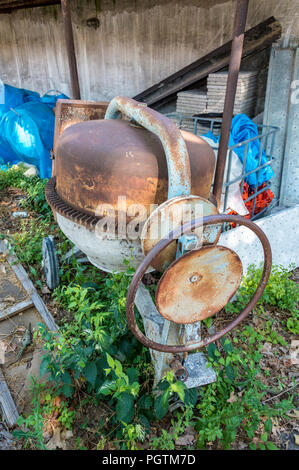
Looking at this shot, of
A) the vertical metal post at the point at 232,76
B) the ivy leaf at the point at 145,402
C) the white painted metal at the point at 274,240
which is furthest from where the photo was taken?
the white painted metal at the point at 274,240

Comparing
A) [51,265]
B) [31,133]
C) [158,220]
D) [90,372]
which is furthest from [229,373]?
[31,133]

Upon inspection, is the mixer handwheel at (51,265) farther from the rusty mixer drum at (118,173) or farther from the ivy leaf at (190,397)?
the ivy leaf at (190,397)

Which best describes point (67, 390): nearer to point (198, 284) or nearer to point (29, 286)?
point (198, 284)

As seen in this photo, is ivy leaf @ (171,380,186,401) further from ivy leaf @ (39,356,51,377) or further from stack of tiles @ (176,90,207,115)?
stack of tiles @ (176,90,207,115)

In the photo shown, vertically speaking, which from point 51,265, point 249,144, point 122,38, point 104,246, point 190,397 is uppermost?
point 122,38

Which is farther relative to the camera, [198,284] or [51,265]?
[51,265]

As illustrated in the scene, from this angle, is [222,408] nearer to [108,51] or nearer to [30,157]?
[30,157]

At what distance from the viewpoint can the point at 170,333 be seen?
1.96 meters

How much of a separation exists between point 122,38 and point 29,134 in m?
2.22

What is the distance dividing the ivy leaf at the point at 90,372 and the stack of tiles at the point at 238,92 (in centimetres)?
347

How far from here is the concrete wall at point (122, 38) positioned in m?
4.54

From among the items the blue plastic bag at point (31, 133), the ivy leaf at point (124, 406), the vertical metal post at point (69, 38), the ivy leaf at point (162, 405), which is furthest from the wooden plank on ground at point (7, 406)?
the blue plastic bag at point (31, 133)

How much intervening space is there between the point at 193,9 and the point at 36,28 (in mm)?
4131

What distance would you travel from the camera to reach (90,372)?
2.13 meters
